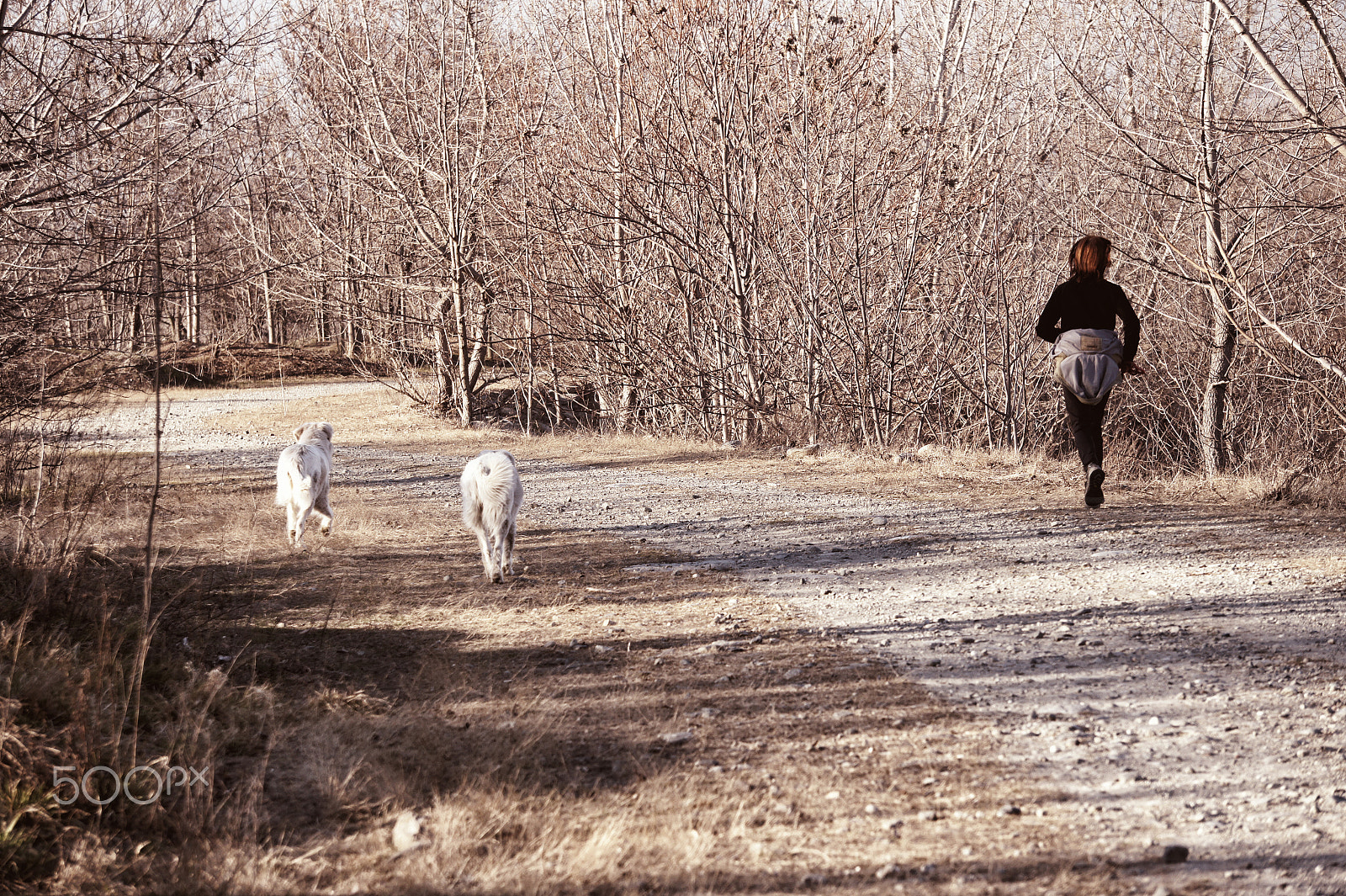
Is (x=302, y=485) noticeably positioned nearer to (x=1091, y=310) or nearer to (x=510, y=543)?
(x=510, y=543)

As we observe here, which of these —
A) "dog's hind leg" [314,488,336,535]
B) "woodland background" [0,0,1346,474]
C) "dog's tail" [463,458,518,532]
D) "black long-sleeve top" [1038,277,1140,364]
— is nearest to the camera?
"dog's tail" [463,458,518,532]

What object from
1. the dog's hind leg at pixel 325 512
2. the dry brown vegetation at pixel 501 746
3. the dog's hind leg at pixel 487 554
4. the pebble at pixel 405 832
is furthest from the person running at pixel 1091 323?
the pebble at pixel 405 832

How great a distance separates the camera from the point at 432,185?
765 inches

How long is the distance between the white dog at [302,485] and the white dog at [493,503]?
160cm

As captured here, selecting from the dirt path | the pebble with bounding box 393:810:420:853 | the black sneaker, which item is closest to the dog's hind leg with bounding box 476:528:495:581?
the dirt path

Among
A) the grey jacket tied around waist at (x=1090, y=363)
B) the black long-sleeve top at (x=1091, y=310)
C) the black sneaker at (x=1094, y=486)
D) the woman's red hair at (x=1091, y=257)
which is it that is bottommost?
the black sneaker at (x=1094, y=486)

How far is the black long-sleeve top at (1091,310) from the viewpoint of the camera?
8.14 meters

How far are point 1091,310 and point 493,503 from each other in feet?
15.9

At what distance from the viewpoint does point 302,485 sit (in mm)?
8039

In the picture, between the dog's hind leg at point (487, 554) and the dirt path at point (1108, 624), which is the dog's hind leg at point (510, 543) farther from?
the dirt path at point (1108, 624)

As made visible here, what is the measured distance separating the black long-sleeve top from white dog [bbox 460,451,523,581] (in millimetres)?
4321

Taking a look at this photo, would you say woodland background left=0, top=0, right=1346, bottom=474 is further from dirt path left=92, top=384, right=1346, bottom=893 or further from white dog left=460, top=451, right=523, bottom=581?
white dog left=460, top=451, right=523, bottom=581

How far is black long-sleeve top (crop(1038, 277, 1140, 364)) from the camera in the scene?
26.7 feet

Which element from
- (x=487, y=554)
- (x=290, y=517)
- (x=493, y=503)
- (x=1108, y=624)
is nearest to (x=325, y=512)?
(x=290, y=517)
